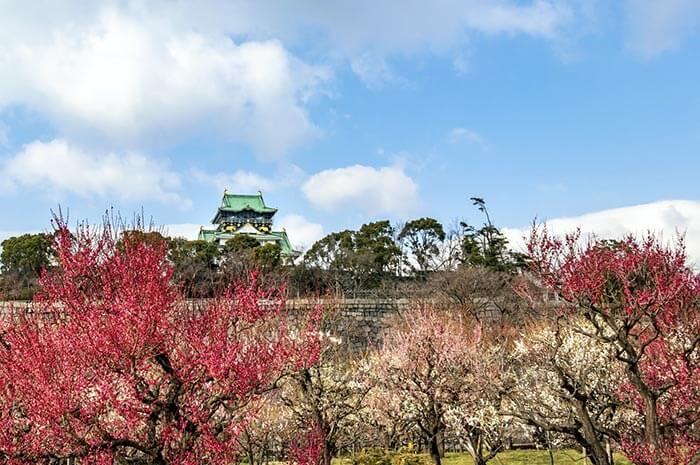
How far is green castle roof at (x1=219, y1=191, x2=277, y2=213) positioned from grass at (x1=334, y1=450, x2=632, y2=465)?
5689 centimetres

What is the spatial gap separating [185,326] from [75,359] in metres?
1.49

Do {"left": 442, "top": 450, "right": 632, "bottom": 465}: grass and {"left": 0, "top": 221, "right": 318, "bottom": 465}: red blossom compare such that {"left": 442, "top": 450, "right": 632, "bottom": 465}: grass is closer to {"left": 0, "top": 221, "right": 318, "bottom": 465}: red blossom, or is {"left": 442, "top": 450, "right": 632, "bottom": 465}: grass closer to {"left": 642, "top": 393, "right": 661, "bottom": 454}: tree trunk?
{"left": 642, "top": 393, "right": 661, "bottom": 454}: tree trunk

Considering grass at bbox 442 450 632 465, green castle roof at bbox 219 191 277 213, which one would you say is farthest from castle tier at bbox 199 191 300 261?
grass at bbox 442 450 632 465

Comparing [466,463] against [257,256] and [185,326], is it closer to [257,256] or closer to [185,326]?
[185,326]

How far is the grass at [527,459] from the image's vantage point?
2212 cm

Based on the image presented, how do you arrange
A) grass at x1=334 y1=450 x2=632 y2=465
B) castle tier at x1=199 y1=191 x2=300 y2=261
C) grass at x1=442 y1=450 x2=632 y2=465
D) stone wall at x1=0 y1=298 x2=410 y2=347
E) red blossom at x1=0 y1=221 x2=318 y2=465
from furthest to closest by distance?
castle tier at x1=199 y1=191 x2=300 y2=261, stone wall at x1=0 y1=298 x2=410 y2=347, grass at x1=442 y1=450 x2=632 y2=465, grass at x1=334 y1=450 x2=632 y2=465, red blossom at x1=0 y1=221 x2=318 y2=465

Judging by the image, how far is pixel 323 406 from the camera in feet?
63.9

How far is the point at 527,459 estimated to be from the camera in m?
23.6

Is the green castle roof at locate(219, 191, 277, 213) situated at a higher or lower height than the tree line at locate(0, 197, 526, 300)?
higher

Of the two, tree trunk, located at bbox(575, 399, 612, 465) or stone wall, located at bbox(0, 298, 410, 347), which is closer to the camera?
tree trunk, located at bbox(575, 399, 612, 465)

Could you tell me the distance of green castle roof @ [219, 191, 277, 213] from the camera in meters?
79.3

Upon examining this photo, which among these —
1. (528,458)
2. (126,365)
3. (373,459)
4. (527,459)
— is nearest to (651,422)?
(373,459)

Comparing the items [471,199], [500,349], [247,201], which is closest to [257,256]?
[471,199]

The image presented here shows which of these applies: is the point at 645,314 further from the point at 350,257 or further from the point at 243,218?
the point at 243,218
